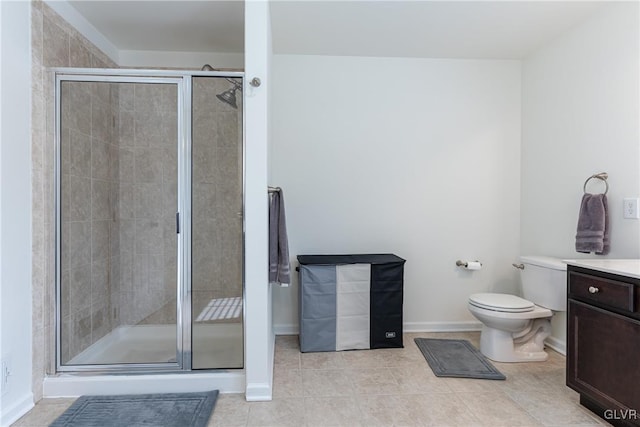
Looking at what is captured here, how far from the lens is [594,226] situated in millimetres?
2230

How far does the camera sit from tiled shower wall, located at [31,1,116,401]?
1.93m

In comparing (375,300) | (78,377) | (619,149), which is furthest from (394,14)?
(78,377)

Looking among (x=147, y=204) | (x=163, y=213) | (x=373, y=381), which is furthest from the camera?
(x=147, y=204)

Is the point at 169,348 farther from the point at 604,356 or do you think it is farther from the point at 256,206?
the point at 604,356

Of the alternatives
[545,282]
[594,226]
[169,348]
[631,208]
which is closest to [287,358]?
[169,348]

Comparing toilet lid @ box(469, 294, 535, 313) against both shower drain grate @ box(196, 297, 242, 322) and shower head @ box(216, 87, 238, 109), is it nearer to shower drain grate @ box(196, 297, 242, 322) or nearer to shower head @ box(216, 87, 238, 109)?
shower drain grate @ box(196, 297, 242, 322)

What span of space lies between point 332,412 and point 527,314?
153 centimetres

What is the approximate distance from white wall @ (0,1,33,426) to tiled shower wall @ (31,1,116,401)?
45 millimetres

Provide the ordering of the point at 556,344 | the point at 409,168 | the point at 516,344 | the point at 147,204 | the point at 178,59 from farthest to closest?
the point at 409,168 → the point at 178,59 → the point at 556,344 → the point at 516,344 → the point at 147,204

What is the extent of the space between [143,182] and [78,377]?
126cm

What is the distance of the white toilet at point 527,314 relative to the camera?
2.43 meters

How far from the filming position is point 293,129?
9.87 ft

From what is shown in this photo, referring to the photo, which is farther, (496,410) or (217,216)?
(217,216)

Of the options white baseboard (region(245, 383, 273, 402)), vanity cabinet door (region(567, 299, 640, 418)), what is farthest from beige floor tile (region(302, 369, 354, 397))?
vanity cabinet door (region(567, 299, 640, 418))
